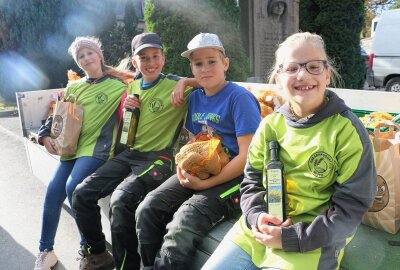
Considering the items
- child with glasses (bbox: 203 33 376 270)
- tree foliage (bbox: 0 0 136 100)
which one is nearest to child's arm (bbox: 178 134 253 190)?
child with glasses (bbox: 203 33 376 270)

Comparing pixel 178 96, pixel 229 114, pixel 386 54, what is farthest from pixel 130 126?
pixel 386 54

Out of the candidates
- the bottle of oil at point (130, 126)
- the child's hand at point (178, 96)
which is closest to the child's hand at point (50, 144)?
the bottle of oil at point (130, 126)

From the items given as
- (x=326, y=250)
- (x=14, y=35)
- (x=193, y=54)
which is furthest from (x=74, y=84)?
(x=14, y=35)

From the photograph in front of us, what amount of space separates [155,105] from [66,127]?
0.83 metres

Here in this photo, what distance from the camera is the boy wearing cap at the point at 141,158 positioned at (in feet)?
9.16

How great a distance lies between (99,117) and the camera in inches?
131

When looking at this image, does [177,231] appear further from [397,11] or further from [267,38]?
[397,11]

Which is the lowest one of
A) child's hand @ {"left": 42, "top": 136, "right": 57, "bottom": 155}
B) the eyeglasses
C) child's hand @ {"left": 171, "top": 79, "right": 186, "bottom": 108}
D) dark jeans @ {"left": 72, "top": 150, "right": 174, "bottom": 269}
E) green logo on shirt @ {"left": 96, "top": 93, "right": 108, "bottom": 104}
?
dark jeans @ {"left": 72, "top": 150, "right": 174, "bottom": 269}

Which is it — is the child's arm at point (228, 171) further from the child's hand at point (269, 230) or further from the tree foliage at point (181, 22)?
the tree foliage at point (181, 22)

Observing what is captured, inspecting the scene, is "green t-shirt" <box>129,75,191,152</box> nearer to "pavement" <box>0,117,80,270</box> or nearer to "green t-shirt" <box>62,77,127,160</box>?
"green t-shirt" <box>62,77,127,160</box>

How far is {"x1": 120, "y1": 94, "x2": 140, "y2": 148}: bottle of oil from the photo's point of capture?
2.95 meters

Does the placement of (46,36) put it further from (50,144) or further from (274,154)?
(274,154)

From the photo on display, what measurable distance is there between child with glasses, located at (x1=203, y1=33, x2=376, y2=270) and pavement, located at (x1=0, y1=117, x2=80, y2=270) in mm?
1908

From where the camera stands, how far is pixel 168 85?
307cm
